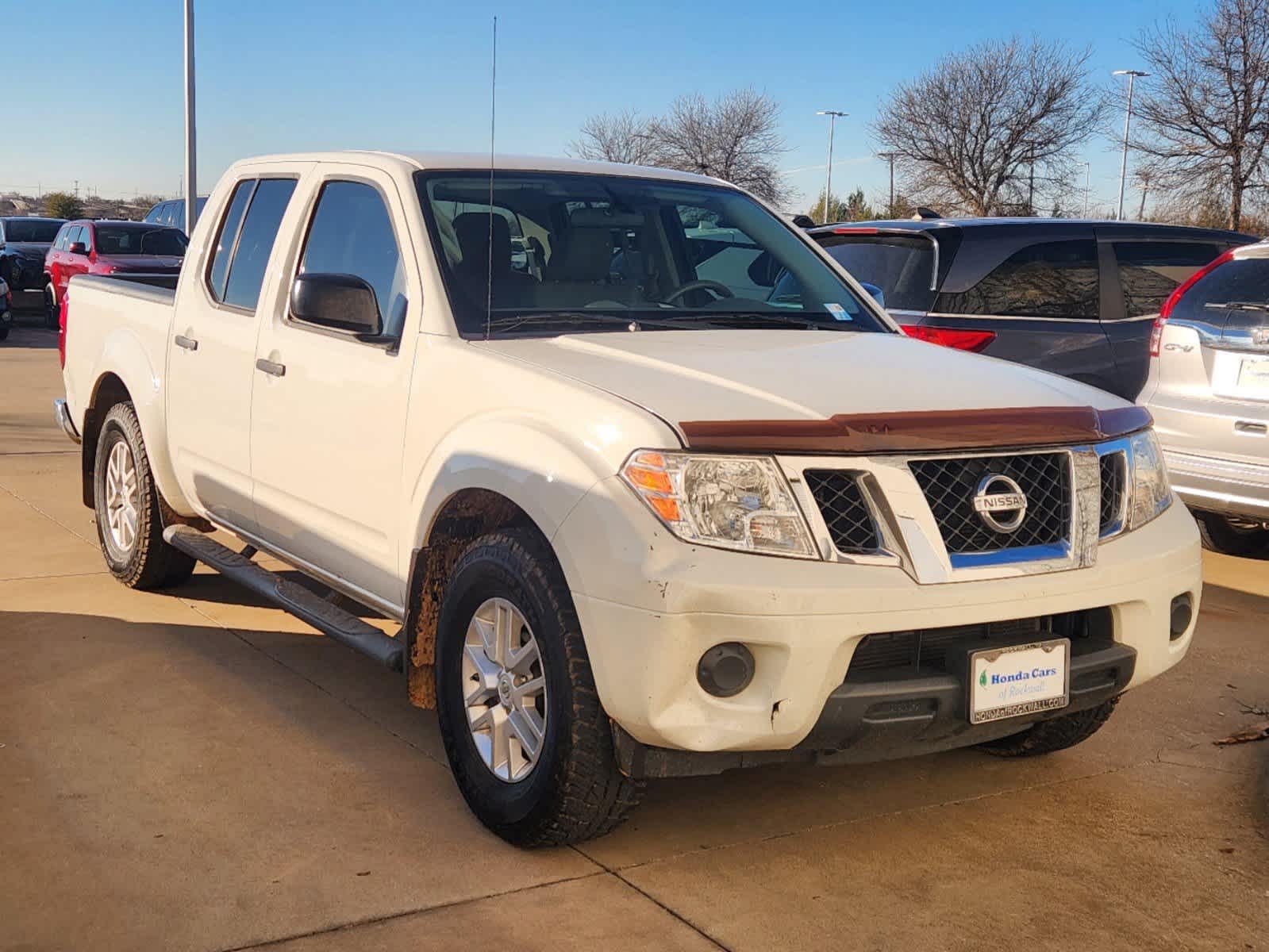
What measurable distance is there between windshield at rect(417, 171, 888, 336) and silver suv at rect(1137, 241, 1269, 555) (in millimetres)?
2555

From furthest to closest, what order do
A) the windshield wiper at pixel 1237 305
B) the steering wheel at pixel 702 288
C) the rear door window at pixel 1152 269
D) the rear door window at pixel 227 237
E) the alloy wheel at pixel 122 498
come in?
the rear door window at pixel 1152 269 < the windshield wiper at pixel 1237 305 < the alloy wheel at pixel 122 498 < the rear door window at pixel 227 237 < the steering wheel at pixel 702 288

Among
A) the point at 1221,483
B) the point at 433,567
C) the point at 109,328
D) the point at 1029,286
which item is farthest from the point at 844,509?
the point at 1029,286

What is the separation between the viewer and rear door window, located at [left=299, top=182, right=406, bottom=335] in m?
4.51

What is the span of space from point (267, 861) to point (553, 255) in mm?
1988

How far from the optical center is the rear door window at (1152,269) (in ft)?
26.6

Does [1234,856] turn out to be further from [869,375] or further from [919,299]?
[919,299]

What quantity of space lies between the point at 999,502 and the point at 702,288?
158 centimetres

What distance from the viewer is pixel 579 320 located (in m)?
4.42

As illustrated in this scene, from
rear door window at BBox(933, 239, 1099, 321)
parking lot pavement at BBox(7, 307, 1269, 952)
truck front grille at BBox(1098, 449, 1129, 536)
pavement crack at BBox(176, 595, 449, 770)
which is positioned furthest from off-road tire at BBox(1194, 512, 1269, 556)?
pavement crack at BBox(176, 595, 449, 770)

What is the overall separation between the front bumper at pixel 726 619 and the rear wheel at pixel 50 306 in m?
21.3

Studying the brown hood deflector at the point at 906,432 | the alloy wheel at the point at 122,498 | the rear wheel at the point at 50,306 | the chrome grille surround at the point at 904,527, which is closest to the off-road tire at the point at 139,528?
the alloy wheel at the point at 122,498

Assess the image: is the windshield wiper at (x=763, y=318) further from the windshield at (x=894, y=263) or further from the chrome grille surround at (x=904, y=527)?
the windshield at (x=894, y=263)

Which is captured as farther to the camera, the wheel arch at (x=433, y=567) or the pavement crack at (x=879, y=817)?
the wheel arch at (x=433, y=567)

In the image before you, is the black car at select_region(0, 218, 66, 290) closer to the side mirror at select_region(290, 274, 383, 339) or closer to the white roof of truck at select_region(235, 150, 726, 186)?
the white roof of truck at select_region(235, 150, 726, 186)
